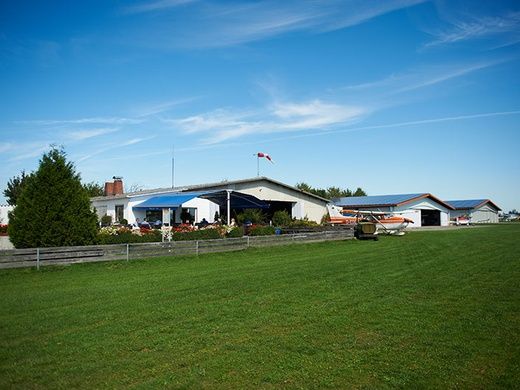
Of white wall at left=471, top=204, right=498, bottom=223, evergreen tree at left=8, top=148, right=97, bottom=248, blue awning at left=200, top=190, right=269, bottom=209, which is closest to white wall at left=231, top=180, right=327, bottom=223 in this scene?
blue awning at left=200, top=190, right=269, bottom=209

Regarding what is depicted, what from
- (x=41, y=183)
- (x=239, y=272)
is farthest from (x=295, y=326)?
(x=41, y=183)

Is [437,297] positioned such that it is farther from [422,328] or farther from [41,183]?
[41,183]

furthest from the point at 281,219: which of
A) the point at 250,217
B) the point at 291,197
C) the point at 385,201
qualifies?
the point at 385,201

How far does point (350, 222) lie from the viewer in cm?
3675

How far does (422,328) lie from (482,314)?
1620mm

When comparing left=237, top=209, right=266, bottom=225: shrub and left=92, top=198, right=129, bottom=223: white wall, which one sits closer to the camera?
left=92, top=198, right=129, bottom=223: white wall

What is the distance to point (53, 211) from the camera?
663 inches

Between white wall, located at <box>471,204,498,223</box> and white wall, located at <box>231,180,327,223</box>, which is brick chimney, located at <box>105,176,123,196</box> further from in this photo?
white wall, located at <box>471,204,498,223</box>

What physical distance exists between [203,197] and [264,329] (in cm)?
2524

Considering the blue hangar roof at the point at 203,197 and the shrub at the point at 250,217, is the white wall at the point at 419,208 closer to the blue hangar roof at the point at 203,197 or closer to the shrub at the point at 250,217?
the shrub at the point at 250,217

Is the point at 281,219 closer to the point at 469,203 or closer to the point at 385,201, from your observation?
the point at 385,201

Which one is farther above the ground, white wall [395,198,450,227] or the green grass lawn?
white wall [395,198,450,227]

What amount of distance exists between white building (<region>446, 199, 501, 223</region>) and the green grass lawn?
187 ft

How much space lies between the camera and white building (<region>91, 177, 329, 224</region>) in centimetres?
3234
